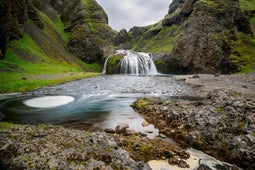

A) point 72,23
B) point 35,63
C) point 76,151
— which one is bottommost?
point 76,151

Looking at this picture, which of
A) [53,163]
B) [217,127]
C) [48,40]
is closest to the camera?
[53,163]

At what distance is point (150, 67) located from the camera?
2643 inches

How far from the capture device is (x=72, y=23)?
92875mm

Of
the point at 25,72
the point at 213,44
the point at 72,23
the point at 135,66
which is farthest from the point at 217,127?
the point at 72,23

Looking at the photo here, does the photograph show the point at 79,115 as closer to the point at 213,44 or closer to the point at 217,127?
the point at 217,127

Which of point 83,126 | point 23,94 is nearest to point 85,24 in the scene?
point 23,94

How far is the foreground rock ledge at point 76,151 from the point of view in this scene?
713 centimetres

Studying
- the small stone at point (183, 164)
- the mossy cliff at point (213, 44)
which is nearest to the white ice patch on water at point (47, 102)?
the small stone at point (183, 164)

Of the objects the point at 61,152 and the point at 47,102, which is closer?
the point at 61,152

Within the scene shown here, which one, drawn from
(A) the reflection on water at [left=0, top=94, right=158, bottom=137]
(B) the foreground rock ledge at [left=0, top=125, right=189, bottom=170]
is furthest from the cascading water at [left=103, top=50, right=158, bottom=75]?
(B) the foreground rock ledge at [left=0, top=125, right=189, bottom=170]

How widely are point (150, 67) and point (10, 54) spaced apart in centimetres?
4239

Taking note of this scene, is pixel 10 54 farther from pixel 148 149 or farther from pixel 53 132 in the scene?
pixel 148 149

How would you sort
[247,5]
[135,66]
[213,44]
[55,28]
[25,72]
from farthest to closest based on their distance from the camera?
[247,5] < [55,28] < [135,66] < [213,44] < [25,72]

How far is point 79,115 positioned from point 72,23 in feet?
283
